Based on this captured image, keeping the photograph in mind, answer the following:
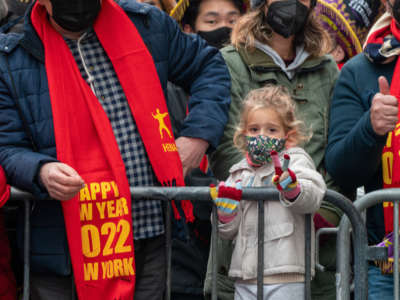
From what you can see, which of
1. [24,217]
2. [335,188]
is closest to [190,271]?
[335,188]

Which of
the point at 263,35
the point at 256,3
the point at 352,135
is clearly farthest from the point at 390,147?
the point at 256,3

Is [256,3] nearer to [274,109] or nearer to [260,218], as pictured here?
[274,109]

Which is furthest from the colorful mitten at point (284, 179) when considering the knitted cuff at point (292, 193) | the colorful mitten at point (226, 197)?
the colorful mitten at point (226, 197)

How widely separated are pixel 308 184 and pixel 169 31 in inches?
43.0

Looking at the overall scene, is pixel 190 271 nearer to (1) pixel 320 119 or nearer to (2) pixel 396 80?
(1) pixel 320 119

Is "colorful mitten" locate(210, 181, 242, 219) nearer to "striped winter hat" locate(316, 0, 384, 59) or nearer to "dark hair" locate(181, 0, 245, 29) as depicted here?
"dark hair" locate(181, 0, 245, 29)

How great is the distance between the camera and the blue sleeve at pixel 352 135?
3562 mm

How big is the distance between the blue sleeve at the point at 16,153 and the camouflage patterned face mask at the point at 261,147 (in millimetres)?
905

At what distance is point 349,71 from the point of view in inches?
154

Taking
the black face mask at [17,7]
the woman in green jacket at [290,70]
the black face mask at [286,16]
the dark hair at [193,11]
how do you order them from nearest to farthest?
1. the woman in green jacket at [290,70]
2. the black face mask at [286,16]
3. the black face mask at [17,7]
4. the dark hair at [193,11]

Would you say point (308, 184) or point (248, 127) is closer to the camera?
point (308, 184)

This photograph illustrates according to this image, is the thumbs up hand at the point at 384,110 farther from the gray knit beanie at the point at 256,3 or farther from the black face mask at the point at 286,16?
the gray knit beanie at the point at 256,3

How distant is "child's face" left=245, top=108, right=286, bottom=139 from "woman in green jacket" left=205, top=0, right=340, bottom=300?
0.32 metres

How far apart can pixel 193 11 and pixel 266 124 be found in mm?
1729
